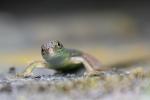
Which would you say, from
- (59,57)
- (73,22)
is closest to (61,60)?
(59,57)

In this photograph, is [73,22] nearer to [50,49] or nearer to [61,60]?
[61,60]

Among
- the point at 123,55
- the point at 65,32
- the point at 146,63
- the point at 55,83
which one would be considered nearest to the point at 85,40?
the point at 65,32

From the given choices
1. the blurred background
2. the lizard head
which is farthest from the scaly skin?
the blurred background

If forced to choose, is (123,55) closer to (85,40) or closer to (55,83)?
(85,40)

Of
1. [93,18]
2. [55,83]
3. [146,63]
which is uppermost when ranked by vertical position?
[93,18]

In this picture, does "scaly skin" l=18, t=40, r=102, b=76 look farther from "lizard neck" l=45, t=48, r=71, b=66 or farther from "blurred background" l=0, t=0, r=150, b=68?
"blurred background" l=0, t=0, r=150, b=68

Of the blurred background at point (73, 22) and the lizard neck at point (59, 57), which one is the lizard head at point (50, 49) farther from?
the blurred background at point (73, 22)
